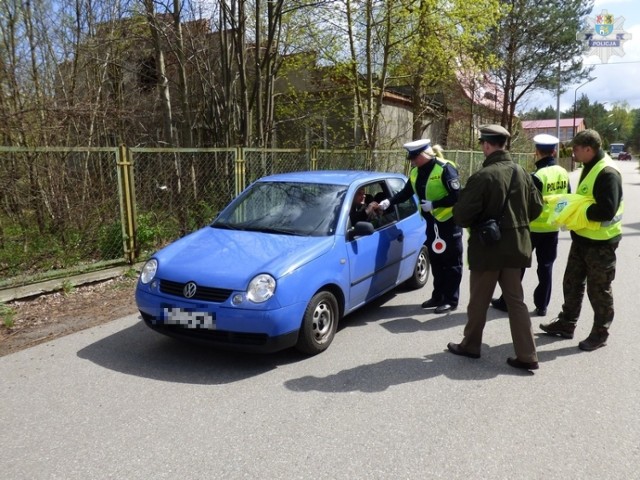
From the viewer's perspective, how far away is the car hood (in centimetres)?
386

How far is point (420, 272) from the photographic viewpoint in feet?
20.8

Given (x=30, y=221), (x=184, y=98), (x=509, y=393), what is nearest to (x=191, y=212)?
(x=30, y=221)

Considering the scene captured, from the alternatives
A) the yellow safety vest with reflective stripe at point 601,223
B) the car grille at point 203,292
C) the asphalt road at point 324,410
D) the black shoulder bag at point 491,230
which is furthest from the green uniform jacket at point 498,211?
the car grille at point 203,292

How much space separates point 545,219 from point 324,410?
3.05 metres

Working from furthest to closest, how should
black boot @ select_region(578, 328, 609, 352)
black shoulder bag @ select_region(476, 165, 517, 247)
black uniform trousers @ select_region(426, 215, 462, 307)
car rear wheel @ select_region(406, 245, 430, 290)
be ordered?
car rear wheel @ select_region(406, 245, 430, 290) < black uniform trousers @ select_region(426, 215, 462, 307) < black boot @ select_region(578, 328, 609, 352) < black shoulder bag @ select_region(476, 165, 517, 247)

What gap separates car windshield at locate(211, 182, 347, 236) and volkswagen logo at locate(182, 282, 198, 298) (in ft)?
3.43

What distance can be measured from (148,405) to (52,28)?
946cm

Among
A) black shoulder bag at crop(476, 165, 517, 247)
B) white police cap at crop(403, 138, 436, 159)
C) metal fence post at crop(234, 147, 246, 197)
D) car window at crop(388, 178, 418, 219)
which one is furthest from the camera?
metal fence post at crop(234, 147, 246, 197)

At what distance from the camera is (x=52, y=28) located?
998 cm

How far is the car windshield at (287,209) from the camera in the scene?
468 cm

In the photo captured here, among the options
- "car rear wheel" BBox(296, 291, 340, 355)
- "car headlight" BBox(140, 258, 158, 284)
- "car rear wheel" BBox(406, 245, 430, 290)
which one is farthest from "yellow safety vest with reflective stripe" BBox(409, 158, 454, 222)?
"car headlight" BBox(140, 258, 158, 284)

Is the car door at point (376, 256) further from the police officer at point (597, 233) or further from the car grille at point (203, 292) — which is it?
the police officer at point (597, 233)

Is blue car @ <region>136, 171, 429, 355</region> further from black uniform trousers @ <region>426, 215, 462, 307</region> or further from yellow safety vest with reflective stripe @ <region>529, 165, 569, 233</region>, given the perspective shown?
yellow safety vest with reflective stripe @ <region>529, 165, 569, 233</region>

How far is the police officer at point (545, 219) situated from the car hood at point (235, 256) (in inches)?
Answer: 84.8
